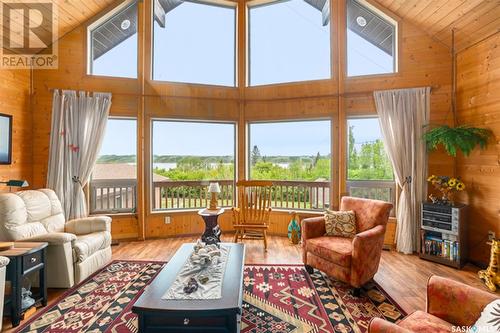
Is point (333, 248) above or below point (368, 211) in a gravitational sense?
below

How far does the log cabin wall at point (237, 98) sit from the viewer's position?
153 inches

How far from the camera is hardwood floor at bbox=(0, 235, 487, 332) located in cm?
256

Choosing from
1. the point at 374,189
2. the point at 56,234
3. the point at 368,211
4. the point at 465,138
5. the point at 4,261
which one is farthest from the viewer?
the point at 374,189

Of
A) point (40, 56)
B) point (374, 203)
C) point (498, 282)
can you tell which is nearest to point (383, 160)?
point (374, 203)

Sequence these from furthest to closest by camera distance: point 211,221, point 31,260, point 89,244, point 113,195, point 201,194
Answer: point 201,194 → point 113,195 → point 211,221 → point 89,244 → point 31,260

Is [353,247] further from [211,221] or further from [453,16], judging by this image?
[453,16]

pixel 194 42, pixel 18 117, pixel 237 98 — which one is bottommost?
pixel 18 117

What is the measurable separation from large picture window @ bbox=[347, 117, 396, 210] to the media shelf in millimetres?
672

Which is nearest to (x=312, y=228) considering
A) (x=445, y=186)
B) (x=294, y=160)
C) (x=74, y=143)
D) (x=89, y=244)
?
(x=294, y=160)

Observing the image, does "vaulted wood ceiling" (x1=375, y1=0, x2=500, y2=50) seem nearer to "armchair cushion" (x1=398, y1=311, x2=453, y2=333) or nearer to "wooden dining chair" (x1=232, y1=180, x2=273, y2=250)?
"wooden dining chair" (x1=232, y1=180, x2=273, y2=250)

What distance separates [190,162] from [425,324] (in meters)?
4.04

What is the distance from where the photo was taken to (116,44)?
14.3 ft

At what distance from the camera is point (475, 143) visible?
10.5 ft

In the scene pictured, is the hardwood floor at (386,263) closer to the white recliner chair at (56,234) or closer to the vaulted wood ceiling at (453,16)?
the white recliner chair at (56,234)
